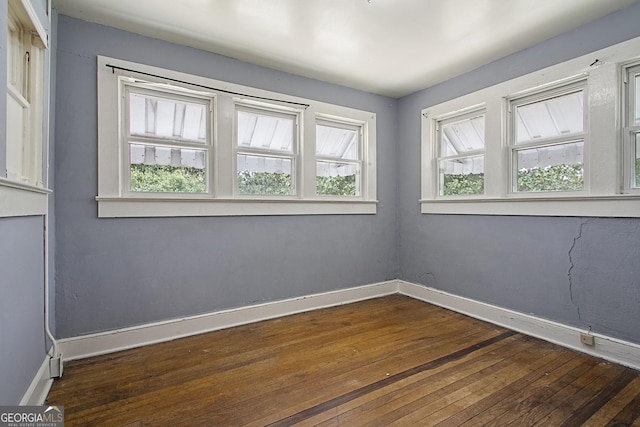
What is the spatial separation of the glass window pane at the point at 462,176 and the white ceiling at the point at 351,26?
3.35 feet

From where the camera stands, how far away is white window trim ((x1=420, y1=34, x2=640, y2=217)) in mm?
2303

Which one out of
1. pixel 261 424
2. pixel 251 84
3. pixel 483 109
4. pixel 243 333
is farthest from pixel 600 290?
pixel 251 84

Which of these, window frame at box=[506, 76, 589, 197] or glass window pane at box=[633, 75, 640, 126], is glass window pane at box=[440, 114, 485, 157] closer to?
window frame at box=[506, 76, 589, 197]

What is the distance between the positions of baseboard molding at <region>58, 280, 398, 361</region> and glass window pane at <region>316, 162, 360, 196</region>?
1.21m

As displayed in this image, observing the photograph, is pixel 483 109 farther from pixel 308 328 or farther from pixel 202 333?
pixel 202 333

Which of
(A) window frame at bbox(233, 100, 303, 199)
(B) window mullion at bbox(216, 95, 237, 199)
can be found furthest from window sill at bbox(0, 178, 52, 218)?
(A) window frame at bbox(233, 100, 303, 199)

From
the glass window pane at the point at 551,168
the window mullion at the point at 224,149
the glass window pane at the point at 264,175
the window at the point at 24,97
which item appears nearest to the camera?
the window at the point at 24,97

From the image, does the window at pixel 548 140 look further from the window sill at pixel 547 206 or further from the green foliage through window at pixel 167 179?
the green foliage through window at pixel 167 179

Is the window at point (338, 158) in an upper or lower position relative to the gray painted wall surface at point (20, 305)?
upper

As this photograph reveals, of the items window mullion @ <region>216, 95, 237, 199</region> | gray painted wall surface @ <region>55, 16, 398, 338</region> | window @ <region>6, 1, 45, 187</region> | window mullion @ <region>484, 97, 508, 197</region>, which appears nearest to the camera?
window @ <region>6, 1, 45, 187</region>

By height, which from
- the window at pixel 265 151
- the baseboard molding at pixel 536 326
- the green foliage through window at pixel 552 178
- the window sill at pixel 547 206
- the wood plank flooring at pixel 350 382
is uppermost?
the window at pixel 265 151

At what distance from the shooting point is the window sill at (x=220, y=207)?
2502mm

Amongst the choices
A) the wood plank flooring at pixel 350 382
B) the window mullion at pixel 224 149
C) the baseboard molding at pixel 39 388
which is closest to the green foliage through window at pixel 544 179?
the wood plank flooring at pixel 350 382

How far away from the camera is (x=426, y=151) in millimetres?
3801
